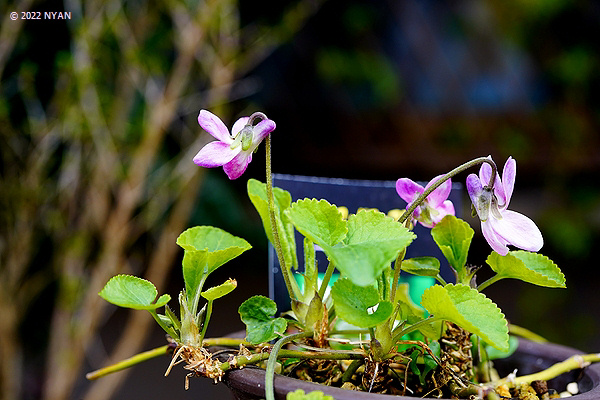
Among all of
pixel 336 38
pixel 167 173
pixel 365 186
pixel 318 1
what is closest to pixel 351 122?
pixel 336 38

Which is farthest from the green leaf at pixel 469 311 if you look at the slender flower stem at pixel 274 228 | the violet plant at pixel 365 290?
the slender flower stem at pixel 274 228

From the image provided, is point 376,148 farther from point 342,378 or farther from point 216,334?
point 342,378

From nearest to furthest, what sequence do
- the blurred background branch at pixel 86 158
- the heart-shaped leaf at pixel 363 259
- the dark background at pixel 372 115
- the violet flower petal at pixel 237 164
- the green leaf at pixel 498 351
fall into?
1. the heart-shaped leaf at pixel 363 259
2. the violet flower petal at pixel 237 164
3. the green leaf at pixel 498 351
4. the blurred background branch at pixel 86 158
5. the dark background at pixel 372 115

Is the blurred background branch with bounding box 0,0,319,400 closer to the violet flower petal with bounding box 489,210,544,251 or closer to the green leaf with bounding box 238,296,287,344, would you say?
the green leaf with bounding box 238,296,287,344

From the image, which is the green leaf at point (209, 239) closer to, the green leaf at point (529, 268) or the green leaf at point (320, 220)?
the green leaf at point (320, 220)

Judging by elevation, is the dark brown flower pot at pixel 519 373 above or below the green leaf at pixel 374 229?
below

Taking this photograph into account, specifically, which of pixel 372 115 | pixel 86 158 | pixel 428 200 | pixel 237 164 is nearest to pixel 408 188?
pixel 428 200
